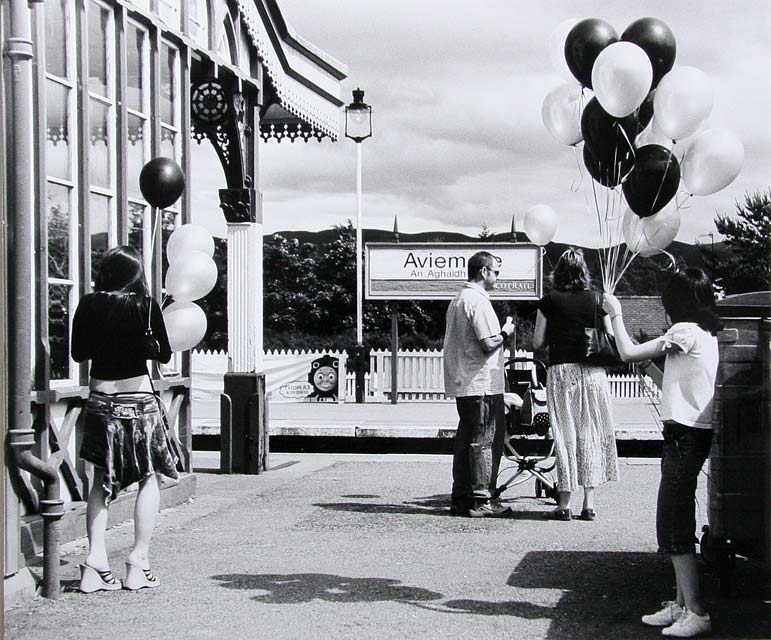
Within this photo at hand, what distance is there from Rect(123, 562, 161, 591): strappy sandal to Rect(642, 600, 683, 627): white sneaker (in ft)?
8.35

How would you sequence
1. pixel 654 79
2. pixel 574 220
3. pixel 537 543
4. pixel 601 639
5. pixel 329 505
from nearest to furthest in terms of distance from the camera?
pixel 601 639 < pixel 654 79 < pixel 537 543 < pixel 574 220 < pixel 329 505

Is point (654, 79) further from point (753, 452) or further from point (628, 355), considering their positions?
point (753, 452)

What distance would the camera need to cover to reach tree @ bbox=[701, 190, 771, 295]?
20.9 ft

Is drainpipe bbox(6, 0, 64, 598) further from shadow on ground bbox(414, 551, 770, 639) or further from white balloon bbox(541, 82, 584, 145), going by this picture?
white balloon bbox(541, 82, 584, 145)

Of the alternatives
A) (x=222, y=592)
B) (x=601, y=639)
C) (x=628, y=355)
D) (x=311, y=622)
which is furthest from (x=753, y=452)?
(x=222, y=592)

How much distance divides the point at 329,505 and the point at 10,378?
3.66 meters

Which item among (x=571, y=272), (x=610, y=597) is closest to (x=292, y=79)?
Answer: (x=571, y=272)

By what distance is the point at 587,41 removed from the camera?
5355mm

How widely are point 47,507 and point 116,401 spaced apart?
631mm

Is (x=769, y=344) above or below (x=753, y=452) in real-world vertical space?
above

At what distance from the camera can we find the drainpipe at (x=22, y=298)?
16.9 ft

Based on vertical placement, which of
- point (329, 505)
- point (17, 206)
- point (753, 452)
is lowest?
point (329, 505)

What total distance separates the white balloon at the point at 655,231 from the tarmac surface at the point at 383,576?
1.82m

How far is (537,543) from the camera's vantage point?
22.5 feet
